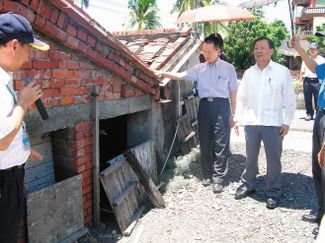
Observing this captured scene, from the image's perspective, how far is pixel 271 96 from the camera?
4910 millimetres

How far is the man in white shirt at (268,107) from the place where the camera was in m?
4.88

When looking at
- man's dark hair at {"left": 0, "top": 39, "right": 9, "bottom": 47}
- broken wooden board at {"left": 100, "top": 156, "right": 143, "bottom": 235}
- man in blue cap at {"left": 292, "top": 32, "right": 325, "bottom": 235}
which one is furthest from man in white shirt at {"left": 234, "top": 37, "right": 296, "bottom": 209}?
man's dark hair at {"left": 0, "top": 39, "right": 9, "bottom": 47}

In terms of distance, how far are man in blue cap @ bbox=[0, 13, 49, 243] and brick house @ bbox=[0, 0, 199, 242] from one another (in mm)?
660

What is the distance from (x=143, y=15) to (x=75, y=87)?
107 ft

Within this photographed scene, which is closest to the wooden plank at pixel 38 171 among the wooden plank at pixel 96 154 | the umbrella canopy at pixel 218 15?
the wooden plank at pixel 96 154

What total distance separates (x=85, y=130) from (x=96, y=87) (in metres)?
0.49

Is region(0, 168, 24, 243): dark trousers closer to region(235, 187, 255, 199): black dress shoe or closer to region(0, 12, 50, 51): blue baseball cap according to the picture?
region(0, 12, 50, 51): blue baseball cap

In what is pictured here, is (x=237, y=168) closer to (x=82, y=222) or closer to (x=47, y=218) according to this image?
(x=82, y=222)

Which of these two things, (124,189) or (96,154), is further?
(124,189)

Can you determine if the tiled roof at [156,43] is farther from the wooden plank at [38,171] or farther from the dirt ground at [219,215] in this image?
the wooden plank at [38,171]

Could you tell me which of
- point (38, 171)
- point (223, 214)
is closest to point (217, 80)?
point (223, 214)

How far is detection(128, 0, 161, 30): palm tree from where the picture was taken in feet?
114

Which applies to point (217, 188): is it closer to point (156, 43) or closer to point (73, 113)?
point (73, 113)

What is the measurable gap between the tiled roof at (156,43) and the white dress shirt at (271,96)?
1.76 metres
